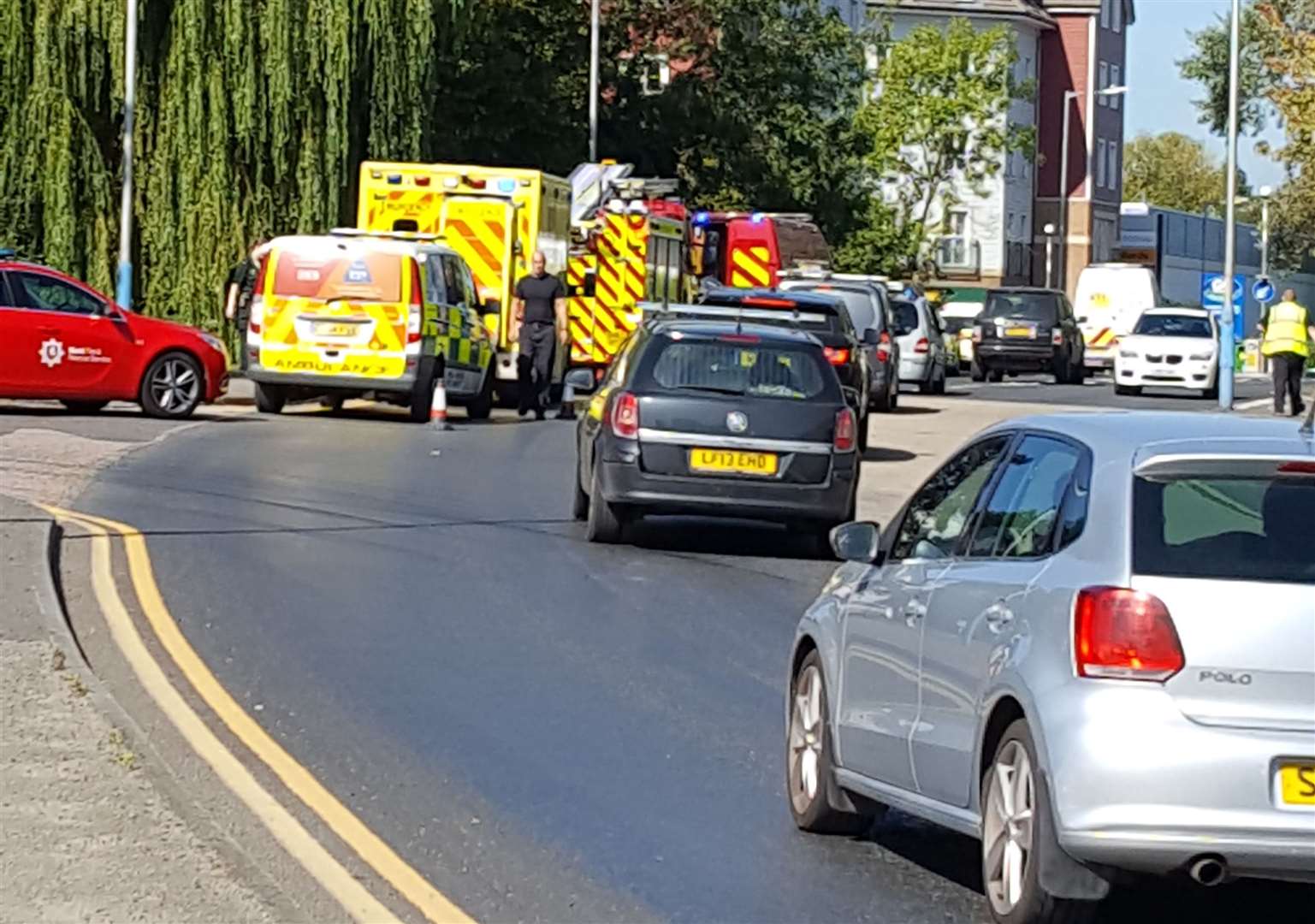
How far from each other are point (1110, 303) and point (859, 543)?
177ft

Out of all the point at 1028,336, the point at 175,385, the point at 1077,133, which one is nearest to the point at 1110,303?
the point at 1028,336

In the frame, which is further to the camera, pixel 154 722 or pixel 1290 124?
pixel 1290 124

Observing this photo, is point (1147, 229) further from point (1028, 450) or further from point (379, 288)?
point (1028, 450)

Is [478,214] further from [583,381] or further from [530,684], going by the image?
[530,684]

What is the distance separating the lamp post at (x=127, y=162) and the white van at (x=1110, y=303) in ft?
98.1

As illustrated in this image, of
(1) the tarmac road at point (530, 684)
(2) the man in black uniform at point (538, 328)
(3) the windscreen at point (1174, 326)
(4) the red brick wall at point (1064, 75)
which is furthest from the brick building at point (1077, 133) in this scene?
(1) the tarmac road at point (530, 684)

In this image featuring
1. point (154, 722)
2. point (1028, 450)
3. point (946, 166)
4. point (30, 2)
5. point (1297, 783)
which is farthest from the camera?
point (946, 166)

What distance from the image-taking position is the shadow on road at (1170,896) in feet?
24.8

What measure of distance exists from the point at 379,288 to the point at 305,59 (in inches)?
385

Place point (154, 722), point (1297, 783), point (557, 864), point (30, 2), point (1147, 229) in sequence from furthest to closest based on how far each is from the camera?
1. point (1147, 229)
2. point (30, 2)
3. point (154, 722)
4. point (557, 864)
5. point (1297, 783)

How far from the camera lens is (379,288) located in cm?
2848

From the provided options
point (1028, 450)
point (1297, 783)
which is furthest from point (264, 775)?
point (1297, 783)

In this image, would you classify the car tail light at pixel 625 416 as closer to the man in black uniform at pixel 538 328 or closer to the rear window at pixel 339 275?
the rear window at pixel 339 275

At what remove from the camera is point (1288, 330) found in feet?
127
